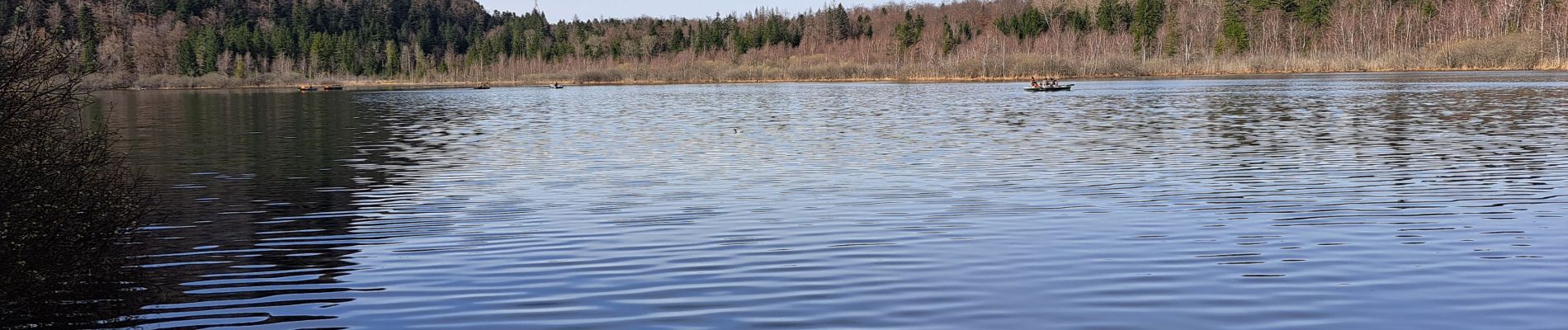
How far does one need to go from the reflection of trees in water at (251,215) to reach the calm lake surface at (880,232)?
9 cm

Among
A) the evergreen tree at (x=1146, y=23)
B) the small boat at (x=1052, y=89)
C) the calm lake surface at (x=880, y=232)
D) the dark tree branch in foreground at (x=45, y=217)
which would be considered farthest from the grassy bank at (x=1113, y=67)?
the dark tree branch in foreground at (x=45, y=217)

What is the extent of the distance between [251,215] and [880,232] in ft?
35.1

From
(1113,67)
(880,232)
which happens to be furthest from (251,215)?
(1113,67)

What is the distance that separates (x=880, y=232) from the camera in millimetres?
17594

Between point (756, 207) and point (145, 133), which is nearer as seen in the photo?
point (756, 207)

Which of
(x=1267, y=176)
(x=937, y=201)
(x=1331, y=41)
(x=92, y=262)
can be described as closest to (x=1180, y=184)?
(x=1267, y=176)

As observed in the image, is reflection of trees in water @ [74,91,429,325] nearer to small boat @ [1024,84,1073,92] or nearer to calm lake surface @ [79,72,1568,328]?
calm lake surface @ [79,72,1568,328]

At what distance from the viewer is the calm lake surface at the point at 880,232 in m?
12.4

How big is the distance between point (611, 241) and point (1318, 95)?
61.9 metres

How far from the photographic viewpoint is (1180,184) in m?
23.4

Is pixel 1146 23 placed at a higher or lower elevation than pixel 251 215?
higher

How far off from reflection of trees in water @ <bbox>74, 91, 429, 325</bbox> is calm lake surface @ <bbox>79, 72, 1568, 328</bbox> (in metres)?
0.09

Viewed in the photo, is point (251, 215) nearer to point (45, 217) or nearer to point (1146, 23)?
point (45, 217)

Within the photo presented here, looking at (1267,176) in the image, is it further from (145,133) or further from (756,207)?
(145,133)
